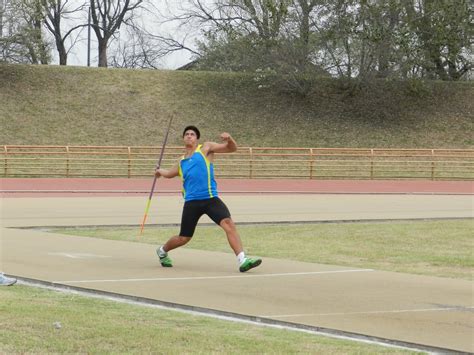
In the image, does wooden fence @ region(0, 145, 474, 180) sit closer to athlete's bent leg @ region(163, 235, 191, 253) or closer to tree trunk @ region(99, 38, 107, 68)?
tree trunk @ region(99, 38, 107, 68)

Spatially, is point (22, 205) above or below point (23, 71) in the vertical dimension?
below

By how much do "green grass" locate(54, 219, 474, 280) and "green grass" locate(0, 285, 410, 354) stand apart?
197 inches

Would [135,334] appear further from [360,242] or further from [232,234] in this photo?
[360,242]

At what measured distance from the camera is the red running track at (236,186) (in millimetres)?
32719

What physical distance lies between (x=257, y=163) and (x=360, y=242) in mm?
29146

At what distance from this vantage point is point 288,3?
55.8 meters

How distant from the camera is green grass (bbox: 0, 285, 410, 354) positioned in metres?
7.48

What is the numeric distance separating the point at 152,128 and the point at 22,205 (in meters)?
27.5

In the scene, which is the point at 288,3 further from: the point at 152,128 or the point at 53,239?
the point at 53,239

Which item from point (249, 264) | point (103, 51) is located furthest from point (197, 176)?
point (103, 51)

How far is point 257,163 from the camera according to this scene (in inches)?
1809

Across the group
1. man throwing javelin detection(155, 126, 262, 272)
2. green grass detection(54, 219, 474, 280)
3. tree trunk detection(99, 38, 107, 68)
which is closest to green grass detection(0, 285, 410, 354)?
man throwing javelin detection(155, 126, 262, 272)

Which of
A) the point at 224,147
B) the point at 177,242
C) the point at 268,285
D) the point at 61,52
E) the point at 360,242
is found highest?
the point at 61,52

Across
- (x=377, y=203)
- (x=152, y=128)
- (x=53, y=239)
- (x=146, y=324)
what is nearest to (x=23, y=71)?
(x=152, y=128)
